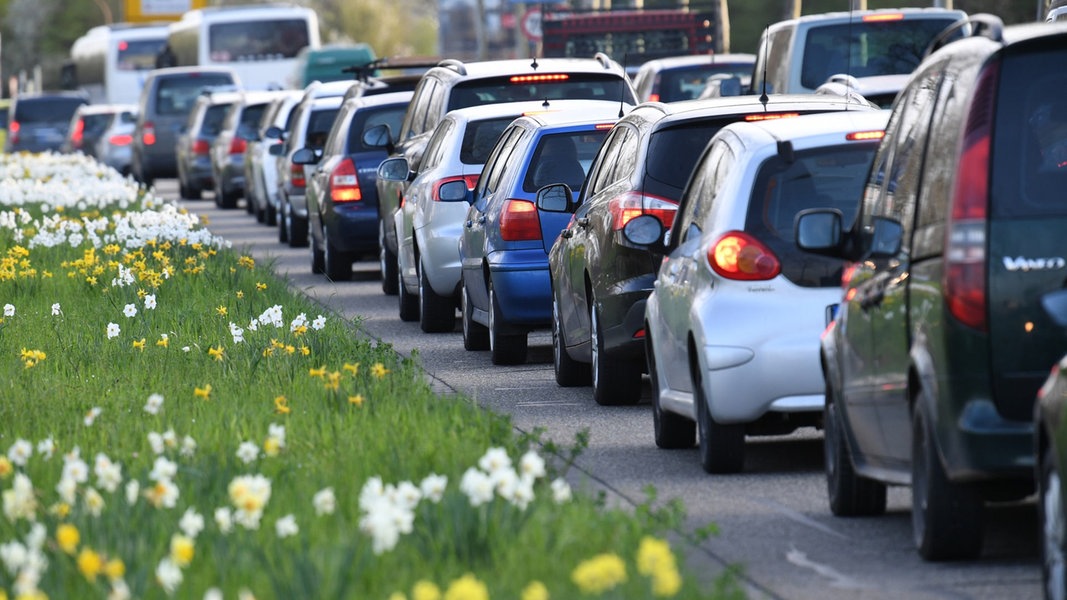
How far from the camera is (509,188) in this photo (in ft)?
46.0

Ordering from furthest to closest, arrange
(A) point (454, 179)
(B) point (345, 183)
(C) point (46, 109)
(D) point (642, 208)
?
(C) point (46, 109) < (B) point (345, 183) < (A) point (454, 179) < (D) point (642, 208)

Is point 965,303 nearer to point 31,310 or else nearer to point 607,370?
point 607,370

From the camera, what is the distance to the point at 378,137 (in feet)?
66.9

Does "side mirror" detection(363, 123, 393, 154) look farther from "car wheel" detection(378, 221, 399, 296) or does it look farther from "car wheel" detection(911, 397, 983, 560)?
"car wheel" detection(911, 397, 983, 560)

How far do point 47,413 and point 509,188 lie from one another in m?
4.18

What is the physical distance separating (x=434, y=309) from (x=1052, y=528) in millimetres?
10793

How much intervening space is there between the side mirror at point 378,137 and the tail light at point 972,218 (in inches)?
543

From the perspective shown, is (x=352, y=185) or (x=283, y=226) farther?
(x=283, y=226)

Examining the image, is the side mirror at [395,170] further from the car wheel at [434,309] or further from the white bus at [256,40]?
the white bus at [256,40]

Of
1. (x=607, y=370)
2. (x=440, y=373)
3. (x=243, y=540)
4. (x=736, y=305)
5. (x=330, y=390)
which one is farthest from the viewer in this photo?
(x=440, y=373)

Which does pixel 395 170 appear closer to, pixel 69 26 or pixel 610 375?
pixel 610 375

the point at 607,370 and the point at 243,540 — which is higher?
the point at 243,540

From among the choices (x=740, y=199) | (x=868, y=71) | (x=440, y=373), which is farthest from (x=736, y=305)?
(x=868, y=71)

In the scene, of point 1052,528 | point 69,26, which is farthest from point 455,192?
point 69,26
